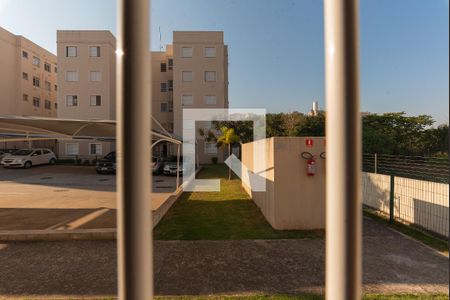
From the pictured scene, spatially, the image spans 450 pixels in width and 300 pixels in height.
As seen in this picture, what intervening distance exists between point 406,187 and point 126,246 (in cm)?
703

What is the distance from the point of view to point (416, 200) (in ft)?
21.2

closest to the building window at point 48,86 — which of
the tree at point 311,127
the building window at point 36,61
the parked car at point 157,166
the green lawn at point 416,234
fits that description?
the building window at point 36,61

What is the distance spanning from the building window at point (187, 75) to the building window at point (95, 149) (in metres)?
11.0

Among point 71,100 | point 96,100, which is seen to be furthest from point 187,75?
point 71,100

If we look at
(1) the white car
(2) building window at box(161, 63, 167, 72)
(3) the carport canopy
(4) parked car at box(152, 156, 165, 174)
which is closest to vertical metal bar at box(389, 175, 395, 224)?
(3) the carport canopy

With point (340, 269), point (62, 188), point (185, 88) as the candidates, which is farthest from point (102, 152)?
point (340, 269)

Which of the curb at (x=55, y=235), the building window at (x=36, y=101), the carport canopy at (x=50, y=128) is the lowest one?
the curb at (x=55, y=235)

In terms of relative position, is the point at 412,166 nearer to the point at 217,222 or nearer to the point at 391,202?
the point at 391,202

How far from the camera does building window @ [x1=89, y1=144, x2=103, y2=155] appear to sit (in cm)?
3072

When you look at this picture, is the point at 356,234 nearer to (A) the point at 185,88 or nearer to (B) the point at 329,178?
(B) the point at 329,178

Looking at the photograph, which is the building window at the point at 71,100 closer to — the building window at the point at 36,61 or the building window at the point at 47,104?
the building window at the point at 36,61

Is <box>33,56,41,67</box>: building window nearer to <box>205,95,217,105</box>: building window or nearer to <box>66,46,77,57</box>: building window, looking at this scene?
<box>66,46,77,57</box>: building window

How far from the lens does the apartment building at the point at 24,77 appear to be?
1318 inches

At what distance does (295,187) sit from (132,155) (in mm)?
5606
